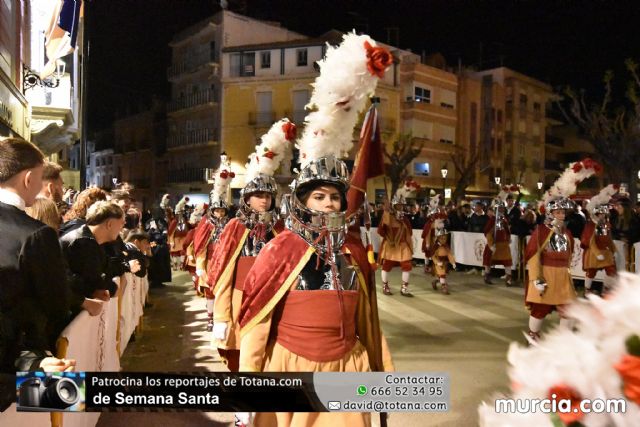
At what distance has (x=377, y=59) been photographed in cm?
372

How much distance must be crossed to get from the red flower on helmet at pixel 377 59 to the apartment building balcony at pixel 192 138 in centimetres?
4065

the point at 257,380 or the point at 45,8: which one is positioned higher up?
the point at 45,8

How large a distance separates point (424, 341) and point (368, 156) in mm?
4809

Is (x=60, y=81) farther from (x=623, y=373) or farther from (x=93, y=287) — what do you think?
(x=623, y=373)

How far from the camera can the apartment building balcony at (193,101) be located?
43188mm

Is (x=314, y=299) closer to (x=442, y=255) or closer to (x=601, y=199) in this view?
(x=442, y=255)

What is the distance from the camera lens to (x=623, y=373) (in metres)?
1.09

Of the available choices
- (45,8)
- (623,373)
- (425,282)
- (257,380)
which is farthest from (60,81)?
(623,373)

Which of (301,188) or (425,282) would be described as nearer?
(301,188)

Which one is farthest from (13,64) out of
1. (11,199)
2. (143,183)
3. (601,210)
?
(143,183)

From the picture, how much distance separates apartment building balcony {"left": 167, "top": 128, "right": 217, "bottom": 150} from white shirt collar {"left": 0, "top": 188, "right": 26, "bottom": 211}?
4137 centimetres

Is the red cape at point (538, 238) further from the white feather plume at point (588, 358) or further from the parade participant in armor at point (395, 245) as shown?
the white feather plume at point (588, 358)

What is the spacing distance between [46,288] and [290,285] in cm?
130

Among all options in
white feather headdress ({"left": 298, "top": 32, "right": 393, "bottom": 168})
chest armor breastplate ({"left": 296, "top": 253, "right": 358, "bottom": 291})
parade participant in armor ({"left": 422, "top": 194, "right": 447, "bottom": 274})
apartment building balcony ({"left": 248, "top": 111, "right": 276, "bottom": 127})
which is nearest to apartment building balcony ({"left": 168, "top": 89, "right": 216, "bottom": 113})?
apartment building balcony ({"left": 248, "top": 111, "right": 276, "bottom": 127})
